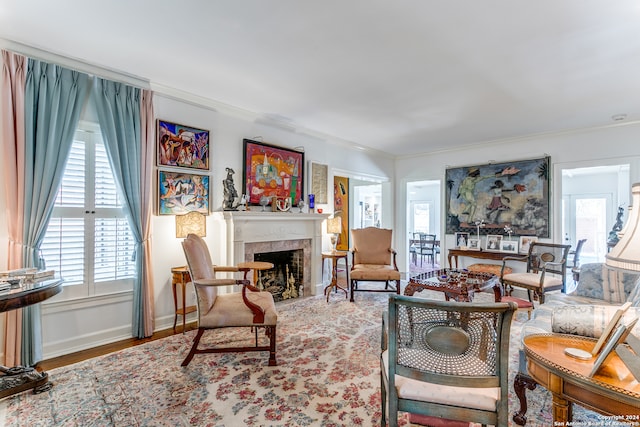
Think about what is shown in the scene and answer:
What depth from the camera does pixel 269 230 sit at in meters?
4.45

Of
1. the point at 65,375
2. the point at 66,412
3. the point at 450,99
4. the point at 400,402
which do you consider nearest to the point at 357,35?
the point at 450,99

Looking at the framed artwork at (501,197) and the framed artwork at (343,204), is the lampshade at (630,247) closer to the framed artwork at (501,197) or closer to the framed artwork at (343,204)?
the framed artwork at (501,197)

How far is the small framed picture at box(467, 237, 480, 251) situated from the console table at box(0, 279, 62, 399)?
5.92 meters

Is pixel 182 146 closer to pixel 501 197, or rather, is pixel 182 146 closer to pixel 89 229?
pixel 89 229

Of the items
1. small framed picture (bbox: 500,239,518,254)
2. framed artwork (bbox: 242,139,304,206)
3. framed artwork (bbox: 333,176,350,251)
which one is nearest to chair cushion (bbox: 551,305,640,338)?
A: framed artwork (bbox: 242,139,304,206)

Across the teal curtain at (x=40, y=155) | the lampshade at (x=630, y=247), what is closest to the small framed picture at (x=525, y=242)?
the lampshade at (x=630, y=247)

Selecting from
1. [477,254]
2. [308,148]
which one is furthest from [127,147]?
[477,254]

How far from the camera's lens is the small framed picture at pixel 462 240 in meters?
6.05

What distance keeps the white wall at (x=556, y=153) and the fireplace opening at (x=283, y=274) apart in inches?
118

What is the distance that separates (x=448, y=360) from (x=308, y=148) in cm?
423

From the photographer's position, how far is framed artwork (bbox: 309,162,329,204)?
527cm

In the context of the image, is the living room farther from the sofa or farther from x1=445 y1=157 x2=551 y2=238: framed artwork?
the sofa

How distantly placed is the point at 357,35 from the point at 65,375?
11.6ft

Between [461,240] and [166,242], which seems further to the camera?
[461,240]
